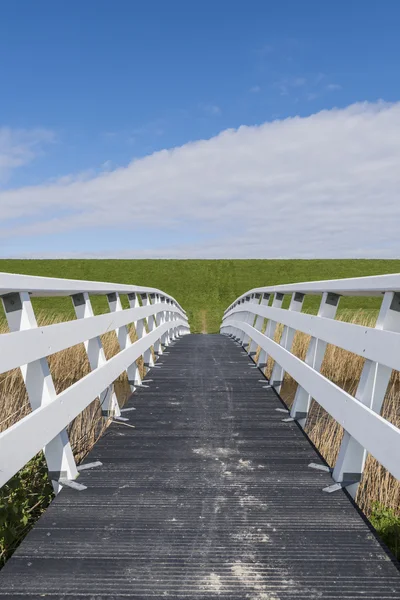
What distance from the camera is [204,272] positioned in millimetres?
61094

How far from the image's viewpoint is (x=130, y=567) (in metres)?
2.28

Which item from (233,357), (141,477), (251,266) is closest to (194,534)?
(141,477)

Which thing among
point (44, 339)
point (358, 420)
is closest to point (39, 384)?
point (44, 339)

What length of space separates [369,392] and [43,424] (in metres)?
1.92

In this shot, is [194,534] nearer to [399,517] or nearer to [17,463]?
[17,463]

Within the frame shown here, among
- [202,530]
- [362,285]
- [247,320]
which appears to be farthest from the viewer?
[247,320]

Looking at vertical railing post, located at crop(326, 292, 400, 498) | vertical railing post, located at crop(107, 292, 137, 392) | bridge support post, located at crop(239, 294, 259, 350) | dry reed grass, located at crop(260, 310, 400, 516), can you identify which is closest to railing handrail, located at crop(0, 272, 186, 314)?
vertical railing post, located at crop(107, 292, 137, 392)

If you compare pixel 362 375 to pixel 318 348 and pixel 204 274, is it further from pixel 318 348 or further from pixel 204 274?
pixel 204 274

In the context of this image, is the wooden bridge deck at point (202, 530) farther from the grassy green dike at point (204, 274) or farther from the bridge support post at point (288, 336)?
the grassy green dike at point (204, 274)

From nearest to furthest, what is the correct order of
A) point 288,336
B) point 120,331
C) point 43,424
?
1. point 43,424
2. point 288,336
3. point 120,331

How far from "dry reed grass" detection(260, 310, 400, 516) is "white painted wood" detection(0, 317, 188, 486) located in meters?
2.18

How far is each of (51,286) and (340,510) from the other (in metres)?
2.22

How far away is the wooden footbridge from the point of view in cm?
220

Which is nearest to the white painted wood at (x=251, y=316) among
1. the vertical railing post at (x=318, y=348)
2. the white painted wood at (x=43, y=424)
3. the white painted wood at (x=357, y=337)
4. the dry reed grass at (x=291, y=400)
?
the dry reed grass at (x=291, y=400)
